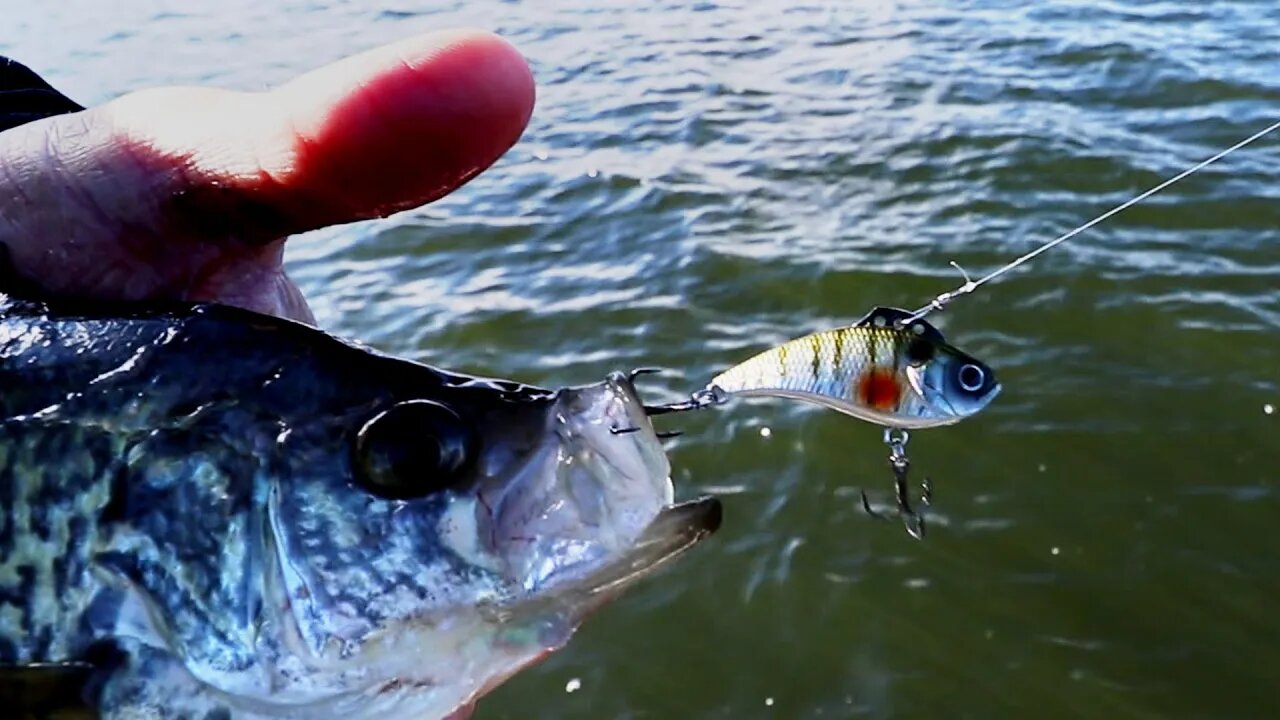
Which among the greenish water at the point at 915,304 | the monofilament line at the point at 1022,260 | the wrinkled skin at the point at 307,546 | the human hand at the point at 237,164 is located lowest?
the greenish water at the point at 915,304

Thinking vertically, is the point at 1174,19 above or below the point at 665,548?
below

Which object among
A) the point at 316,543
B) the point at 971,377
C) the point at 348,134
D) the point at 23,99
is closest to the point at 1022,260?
the point at 971,377

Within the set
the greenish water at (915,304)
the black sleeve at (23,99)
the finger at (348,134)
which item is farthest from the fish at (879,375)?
the greenish water at (915,304)

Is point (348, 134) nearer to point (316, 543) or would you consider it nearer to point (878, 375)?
point (316, 543)

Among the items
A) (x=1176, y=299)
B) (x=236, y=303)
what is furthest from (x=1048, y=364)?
(x=236, y=303)

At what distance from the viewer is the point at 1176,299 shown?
25.0 feet

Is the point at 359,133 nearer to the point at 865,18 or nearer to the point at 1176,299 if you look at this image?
the point at 1176,299

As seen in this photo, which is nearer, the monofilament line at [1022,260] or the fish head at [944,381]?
the fish head at [944,381]

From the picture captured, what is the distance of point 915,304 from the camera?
7.92 m

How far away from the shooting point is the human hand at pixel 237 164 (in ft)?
6.88

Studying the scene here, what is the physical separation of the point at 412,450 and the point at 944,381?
1.69 metres

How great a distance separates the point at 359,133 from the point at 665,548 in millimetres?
991

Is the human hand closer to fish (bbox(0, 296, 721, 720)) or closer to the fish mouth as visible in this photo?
fish (bbox(0, 296, 721, 720))

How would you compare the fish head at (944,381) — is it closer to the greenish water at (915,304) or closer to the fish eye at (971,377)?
the fish eye at (971,377)
